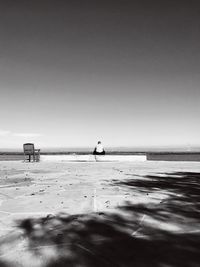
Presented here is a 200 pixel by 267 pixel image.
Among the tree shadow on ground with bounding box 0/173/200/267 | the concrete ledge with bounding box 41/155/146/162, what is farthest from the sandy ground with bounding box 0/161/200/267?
the concrete ledge with bounding box 41/155/146/162

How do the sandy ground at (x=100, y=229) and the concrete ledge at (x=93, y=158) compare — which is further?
the concrete ledge at (x=93, y=158)

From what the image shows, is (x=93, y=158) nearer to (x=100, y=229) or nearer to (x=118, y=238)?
(x=100, y=229)

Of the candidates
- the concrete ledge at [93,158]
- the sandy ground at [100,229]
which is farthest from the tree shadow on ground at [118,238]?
the concrete ledge at [93,158]

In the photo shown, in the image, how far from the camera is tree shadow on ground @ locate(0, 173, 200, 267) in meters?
2.69

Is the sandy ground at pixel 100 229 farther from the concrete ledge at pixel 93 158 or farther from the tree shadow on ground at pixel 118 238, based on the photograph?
the concrete ledge at pixel 93 158

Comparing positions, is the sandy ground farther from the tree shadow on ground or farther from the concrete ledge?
the concrete ledge

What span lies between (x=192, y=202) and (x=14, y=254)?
12.1ft

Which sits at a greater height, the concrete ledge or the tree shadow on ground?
the concrete ledge

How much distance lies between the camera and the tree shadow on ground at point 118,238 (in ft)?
8.82

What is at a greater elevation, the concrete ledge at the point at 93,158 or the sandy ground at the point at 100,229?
Result: the concrete ledge at the point at 93,158

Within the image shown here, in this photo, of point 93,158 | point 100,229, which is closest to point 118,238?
point 100,229

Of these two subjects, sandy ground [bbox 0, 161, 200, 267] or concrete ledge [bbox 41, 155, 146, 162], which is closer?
sandy ground [bbox 0, 161, 200, 267]

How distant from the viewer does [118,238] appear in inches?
130

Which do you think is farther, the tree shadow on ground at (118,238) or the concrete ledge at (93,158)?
the concrete ledge at (93,158)
